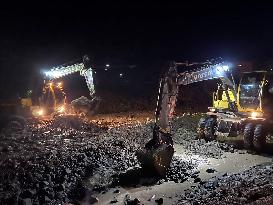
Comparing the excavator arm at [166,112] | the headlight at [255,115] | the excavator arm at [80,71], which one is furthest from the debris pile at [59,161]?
the excavator arm at [80,71]

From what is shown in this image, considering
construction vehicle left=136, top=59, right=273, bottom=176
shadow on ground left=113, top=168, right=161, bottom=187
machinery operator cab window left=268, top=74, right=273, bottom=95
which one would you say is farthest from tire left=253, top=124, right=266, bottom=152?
shadow on ground left=113, top=168, right=161, bottom=187

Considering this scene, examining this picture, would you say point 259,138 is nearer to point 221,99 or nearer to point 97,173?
point 221,99

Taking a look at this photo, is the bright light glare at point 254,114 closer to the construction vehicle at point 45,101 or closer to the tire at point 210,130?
the tire at point 210,130

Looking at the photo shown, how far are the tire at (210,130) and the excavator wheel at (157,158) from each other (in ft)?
13.5

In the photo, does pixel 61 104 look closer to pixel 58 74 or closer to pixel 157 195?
pixel 58 74

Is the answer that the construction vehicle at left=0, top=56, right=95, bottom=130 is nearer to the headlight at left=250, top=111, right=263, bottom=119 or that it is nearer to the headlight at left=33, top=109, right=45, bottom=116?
the headlight at left=33, top=109, right=45, bottom=116

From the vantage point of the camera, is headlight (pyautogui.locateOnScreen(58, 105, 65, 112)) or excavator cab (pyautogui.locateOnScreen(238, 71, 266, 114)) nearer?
excavator cab (pyautogui.locateOnScreen(238, 71, 266, 114))

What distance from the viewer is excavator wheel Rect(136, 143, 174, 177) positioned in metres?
9.71

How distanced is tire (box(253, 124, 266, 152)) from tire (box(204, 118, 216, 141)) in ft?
6.90

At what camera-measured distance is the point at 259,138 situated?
1167 centimetres

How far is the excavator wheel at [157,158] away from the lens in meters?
9.71

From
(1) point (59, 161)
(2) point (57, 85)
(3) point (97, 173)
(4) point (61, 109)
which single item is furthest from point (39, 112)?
(3) point (97, 173)

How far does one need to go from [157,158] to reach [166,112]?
152 centimetres

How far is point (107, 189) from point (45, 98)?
13773 millimetres
